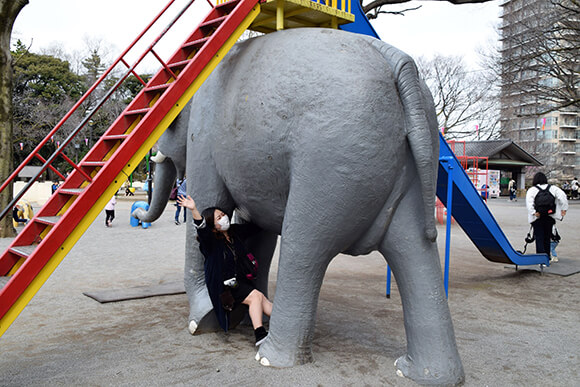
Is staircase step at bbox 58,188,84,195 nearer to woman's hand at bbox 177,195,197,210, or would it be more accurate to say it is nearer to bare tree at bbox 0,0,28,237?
woman's hand at bbox 177,195,197,210

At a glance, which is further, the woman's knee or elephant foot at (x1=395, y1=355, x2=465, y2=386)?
the woman's knee

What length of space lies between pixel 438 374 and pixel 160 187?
3.19 meters

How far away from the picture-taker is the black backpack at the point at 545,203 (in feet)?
26.5

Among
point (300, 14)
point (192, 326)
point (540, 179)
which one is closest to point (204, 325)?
point (192, 326)

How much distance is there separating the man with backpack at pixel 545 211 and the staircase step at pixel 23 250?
7692mm

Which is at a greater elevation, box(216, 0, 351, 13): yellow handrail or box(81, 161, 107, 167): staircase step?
box(216, 0, 351, 13): yellow handrail

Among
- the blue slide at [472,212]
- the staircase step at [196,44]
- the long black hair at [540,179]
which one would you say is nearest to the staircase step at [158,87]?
the staircase step at [196,44]

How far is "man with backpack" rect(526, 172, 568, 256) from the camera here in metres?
8.12

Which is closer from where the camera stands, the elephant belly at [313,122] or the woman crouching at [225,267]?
the elephant belly at [313,122]

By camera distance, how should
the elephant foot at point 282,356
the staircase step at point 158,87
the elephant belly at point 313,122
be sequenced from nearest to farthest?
the elephant belly at point 313,122 < the elephant foot at point 282,356 < the staircase step at point 158,87

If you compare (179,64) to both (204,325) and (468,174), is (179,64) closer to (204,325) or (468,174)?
(204,325)

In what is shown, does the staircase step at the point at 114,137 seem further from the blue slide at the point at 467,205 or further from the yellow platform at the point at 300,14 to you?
the blue slide at the point at 467,205

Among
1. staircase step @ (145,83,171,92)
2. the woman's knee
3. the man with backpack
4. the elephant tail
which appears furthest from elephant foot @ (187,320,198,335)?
the man with backpack

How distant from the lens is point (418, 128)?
3.21m
